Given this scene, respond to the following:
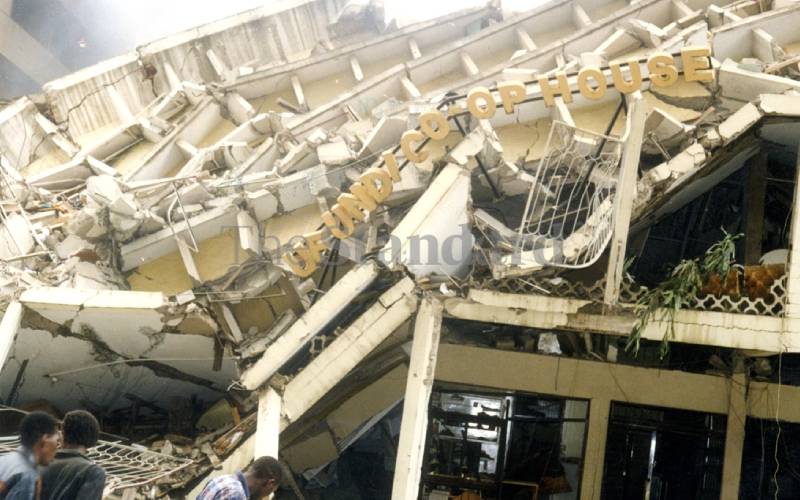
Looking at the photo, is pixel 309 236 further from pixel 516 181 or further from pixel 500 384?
pixel 500 384

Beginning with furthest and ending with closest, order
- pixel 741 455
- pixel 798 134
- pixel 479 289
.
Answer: pixel 741 455 < pixel 798 134 < pixel 479 289

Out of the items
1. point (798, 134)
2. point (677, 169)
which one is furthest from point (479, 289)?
point (798, 134)

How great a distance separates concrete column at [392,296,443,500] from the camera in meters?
10.1

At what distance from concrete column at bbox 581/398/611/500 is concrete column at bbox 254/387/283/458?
5.89 metres

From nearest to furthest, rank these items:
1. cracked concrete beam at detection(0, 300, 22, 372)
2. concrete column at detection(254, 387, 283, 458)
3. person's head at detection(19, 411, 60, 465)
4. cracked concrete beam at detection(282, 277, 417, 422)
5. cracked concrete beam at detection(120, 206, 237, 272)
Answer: person's head at detection(19, 411, 60, 465), concrete column at detection(254, 387, 283, 458), cracked concrete beam at detection(0, 300, 22, 372), cracked concrete beam at detection(282, 277, 417, 422), cracked concrete beam at detection(120, 206, 237, 272)

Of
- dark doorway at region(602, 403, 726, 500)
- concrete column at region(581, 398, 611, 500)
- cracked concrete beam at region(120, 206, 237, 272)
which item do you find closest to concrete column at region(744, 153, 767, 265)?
dark doorway at region(602, 403, 726, 500)

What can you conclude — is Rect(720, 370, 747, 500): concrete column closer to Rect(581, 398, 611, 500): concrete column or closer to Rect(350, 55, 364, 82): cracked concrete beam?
Rect(581, 398, 611, 500): concrete column

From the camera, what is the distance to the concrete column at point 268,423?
10219 mm

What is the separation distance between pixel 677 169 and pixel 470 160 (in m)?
2.74

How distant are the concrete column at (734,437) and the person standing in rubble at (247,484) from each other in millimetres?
8976

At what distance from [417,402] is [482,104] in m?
3.97

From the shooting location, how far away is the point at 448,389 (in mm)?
14453

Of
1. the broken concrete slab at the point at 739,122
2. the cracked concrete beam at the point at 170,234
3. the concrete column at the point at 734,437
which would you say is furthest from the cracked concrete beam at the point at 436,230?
the concrete column at the point at 734,437

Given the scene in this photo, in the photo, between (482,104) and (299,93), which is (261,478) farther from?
(299,93)
